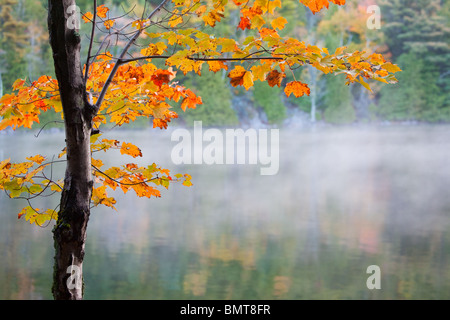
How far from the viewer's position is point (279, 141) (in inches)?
851

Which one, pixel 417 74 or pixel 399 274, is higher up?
pixel 417 74

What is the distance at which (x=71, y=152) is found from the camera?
5.08 feet

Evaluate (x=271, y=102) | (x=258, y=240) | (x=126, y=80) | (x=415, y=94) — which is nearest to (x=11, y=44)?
(x=271, y=102)

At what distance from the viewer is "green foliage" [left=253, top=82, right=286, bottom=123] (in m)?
20.3

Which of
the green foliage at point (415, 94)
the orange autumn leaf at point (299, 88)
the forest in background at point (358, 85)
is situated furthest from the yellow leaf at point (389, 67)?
the green foliage at point (415, 94)

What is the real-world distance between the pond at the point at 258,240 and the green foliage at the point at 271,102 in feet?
15.6

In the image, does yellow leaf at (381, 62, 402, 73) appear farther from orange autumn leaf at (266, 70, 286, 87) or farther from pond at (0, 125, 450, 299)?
pond at (0, 125, 450, 299)

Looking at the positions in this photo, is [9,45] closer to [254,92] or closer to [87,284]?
[254,92]

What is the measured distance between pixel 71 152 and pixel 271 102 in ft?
63.2

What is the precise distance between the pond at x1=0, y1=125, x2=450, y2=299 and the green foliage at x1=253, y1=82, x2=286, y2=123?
4.75 m

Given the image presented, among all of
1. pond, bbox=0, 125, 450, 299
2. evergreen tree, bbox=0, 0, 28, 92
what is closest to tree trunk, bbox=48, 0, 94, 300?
pond, bbox=0, 125, 450, 299
